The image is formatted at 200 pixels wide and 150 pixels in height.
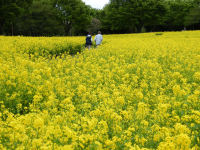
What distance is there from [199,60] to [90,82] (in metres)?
6.74

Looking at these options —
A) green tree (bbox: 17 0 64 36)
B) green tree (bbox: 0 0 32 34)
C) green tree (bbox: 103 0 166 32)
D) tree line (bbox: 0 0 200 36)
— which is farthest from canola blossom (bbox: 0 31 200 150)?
green tree (bbox: 103 0 166 32)

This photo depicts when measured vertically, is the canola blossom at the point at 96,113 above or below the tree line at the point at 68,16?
below

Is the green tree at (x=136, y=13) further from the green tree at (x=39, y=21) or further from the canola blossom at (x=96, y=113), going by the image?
the canola blossom at (x=96, y=113)

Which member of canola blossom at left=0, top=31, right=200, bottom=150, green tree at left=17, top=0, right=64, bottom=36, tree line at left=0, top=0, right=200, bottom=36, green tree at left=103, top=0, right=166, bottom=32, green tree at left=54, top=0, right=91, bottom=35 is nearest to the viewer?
canola blossom at left=0, top=31, right=200, bottom=150

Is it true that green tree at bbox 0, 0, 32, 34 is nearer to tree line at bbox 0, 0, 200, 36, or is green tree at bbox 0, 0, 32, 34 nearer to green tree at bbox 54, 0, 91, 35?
tree line at bbox 0, 0, 200, 36

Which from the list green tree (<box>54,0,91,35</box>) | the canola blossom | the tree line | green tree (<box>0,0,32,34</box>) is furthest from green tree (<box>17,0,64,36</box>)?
the canola blossom

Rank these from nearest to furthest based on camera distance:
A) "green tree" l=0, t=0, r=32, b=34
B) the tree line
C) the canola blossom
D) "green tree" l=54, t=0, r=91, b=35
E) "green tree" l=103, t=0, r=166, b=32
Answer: the canola blossom < "green tree" l=0, t=0, r=32, b=34 < the tree line < "green tree" l=54, t=0, r=91, b=35 < "green tree" l=103, t=0, r=166, b=32

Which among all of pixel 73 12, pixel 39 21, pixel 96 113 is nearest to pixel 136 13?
pixel 73 12

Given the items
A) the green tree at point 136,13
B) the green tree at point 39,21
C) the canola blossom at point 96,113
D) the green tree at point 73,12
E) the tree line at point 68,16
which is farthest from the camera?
the green tree at point 136,13

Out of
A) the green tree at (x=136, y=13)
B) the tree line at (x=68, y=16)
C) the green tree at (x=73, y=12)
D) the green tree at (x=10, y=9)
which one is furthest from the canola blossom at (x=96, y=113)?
the green tree at (x=136, y=13)

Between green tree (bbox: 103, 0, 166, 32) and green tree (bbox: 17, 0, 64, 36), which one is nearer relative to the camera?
green tree (bbox: 17, 0, 64, 36)

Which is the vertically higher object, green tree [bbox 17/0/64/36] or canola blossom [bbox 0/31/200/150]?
green tree [bbox 17/0/64/36]

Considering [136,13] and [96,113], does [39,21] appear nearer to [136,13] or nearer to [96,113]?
[136,13]

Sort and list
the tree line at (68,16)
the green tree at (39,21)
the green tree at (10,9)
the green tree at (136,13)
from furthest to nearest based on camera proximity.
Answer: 1. the green tree at (136,13)
2. the green tree at (39,21)
3. the tree line at (68,16)
4. the green tree at (10,9)
